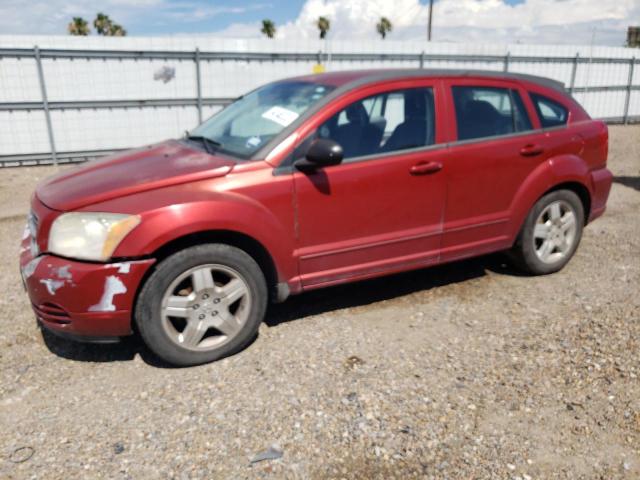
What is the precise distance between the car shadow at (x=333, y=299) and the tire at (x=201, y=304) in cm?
26

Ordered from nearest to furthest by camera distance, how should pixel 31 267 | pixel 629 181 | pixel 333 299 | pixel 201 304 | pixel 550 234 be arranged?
pixel 31 267 → pixel 201 304 → pixel 333 299 → pixel 550 234 → pixel 629 181

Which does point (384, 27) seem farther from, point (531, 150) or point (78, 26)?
point (531, 150)

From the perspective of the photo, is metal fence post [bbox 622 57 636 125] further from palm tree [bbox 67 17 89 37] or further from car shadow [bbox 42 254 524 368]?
palm tree [bbox 67 17 89 37]

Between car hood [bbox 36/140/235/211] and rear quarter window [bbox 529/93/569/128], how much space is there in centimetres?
264

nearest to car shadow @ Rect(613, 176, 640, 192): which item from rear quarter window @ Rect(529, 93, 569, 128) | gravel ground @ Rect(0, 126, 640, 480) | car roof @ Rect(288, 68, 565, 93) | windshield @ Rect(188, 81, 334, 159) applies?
rear quarter window @ Rect(529, 93, 569, 128)

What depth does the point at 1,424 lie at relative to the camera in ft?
9.21

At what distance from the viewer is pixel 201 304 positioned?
323cm

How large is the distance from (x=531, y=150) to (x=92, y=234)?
10.7 ft

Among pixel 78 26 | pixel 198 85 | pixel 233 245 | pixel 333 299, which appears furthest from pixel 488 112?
pixel 78 26

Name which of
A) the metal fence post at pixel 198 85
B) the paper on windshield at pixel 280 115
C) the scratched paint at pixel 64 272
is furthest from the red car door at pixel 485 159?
the metal fence post at pixel 198 85

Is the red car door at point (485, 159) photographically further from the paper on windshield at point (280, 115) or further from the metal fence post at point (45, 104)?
the metal fence post at point (45, 104)

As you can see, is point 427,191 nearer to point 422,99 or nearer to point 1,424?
point 422,99

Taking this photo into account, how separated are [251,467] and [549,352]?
2.06 m

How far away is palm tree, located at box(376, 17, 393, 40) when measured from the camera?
5541 cm
